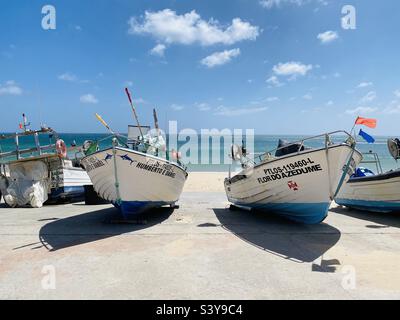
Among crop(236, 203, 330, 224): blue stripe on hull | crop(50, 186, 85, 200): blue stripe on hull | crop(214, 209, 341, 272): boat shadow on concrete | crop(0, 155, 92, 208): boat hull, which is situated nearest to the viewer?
crop(214, 209, 341, 272): boat shadow on concrete

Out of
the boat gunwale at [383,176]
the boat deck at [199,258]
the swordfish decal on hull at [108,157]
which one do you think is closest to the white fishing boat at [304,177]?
the boat deck at [199,258]

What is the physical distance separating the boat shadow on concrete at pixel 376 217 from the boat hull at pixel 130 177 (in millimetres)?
5334

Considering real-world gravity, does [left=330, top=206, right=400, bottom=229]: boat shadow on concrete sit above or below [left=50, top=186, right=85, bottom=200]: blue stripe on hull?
below

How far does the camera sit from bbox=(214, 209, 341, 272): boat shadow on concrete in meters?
4.90

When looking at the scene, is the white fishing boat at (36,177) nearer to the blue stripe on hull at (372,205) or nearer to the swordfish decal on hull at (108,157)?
the swordfish decal on hull at (108,157)

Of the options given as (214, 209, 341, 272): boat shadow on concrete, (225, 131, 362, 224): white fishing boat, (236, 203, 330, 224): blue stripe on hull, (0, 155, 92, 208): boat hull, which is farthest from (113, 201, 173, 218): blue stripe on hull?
(0, 155, 92, 208): boat hull

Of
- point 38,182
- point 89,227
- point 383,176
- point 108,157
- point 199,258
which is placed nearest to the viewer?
point 199,258

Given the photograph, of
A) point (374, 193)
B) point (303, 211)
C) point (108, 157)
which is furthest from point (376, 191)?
point (108, 157)

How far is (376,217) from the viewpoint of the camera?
A: 8398mm

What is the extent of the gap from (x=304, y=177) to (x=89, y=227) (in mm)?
5112

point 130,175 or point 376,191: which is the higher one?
point 130,175

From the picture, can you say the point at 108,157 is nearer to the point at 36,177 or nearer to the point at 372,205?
the point at 36,177

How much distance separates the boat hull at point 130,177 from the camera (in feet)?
22.4

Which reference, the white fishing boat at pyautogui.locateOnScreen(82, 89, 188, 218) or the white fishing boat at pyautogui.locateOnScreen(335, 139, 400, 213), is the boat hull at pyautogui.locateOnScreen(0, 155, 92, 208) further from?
the white fishing boat at pyautogui.locateOnScreen(335, 139, 400, 213)
